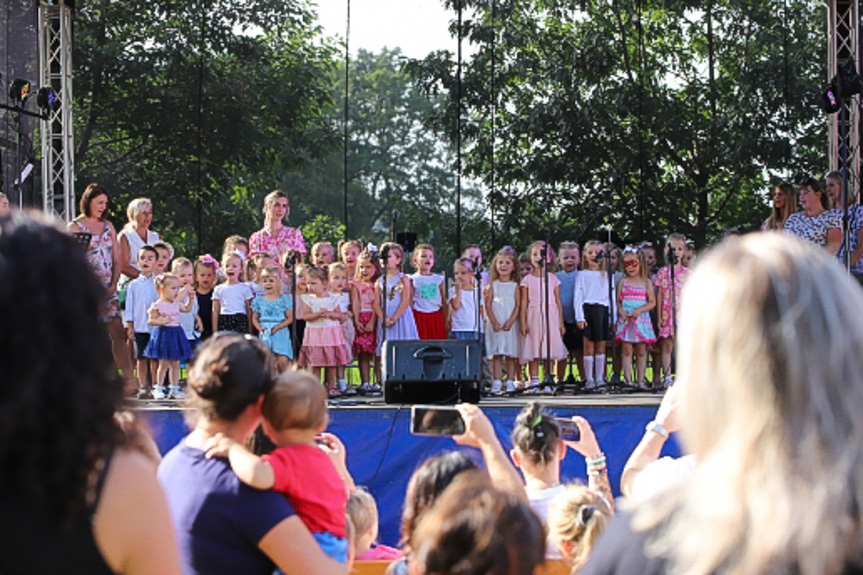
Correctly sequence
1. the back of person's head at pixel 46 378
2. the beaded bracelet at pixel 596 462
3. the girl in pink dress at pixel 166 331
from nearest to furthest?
the back of person's head at pixel 46 378 → the beaded bracelet at pixel 596 462 → the girl in pink dress at pixel 166 331

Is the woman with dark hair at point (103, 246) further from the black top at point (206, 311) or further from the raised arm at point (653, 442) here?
the raised arm at point (653, 442)

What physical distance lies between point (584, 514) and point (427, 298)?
687 cm

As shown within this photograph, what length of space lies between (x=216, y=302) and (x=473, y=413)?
20.0 ft

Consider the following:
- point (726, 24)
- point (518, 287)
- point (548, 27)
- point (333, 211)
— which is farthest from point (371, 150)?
point (518, 287)

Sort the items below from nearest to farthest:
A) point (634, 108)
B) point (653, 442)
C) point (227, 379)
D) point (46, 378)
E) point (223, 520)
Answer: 1. point (46, 378)
2. point (223, 520)
3. point (227, 379)
4. point (653, 442)
5. point (634, 108)

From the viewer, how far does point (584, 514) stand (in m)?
2.37

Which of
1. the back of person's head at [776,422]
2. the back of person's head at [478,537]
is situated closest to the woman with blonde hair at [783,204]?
the back of person's head at [478,537]

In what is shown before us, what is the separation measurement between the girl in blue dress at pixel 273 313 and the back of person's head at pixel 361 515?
16.7 feet

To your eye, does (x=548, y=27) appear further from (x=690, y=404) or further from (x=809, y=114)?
(x=690, y=404)

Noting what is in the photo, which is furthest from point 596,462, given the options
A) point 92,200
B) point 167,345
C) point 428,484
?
point 92,200

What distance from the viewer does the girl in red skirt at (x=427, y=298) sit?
30.2ft

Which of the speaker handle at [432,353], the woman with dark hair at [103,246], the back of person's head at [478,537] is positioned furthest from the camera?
the woman with dark hair at [103,246]

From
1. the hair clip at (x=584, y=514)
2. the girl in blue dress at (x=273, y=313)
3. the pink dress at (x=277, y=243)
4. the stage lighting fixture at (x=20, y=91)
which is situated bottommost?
the hair clip at (x=584, y=514)

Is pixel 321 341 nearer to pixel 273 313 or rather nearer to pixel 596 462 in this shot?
pixel 273 313
